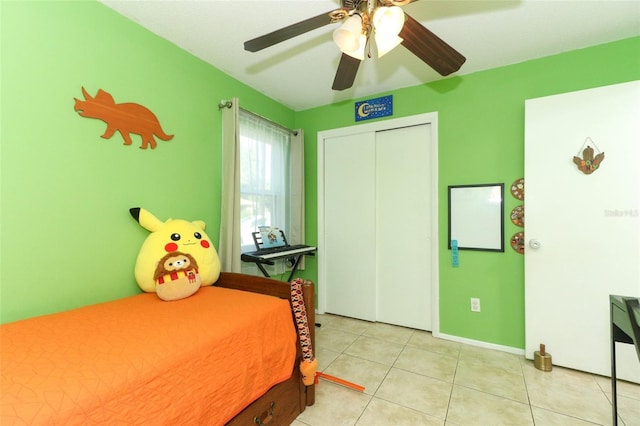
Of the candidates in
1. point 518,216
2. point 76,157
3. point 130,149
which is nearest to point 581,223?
point 518,216

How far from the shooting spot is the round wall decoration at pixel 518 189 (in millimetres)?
2221

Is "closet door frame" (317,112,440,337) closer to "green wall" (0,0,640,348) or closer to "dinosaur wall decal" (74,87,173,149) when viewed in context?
"green wall" (0,0,640,348)

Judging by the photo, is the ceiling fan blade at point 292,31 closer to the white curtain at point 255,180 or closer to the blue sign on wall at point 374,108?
the white curtain at point 255,180

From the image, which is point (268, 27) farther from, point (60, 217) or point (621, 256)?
point (621, 256)

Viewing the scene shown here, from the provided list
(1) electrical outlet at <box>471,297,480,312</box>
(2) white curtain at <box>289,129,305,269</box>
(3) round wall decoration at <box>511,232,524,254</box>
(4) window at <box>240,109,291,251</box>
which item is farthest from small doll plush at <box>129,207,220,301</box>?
(3) round wall decoration at <box>511,232,524,254</box>

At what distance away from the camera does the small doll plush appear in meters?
1.57

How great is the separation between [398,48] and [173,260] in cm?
224

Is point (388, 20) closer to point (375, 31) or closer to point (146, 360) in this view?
point (375, 31)

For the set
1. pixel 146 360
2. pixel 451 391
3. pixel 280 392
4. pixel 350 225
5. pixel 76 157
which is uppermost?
pixel 76 157

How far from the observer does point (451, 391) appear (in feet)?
5.81

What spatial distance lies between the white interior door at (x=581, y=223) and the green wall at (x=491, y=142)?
0.51ft

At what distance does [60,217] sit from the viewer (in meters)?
1.44

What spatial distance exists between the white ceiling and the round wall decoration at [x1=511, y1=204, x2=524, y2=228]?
1.21m

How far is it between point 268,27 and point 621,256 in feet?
9.61
